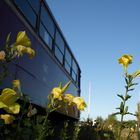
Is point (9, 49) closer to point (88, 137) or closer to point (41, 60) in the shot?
point (41, 60)

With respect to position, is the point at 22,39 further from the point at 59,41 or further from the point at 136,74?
the point at 59,41

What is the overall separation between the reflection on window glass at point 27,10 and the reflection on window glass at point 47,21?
0.82m

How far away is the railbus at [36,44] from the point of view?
6.12 meters

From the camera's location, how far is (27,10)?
283 inches

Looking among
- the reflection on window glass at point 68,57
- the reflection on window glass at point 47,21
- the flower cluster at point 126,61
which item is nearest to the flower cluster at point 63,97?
the flower cluster at point 126,61

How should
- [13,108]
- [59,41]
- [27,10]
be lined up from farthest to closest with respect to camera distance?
[59,41], [27,10], [13,108]

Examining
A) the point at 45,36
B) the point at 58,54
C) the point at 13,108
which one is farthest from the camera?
the point at 58,54

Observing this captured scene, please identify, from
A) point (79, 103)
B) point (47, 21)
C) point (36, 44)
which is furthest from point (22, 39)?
point (47, 21)

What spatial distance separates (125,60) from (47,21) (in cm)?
604

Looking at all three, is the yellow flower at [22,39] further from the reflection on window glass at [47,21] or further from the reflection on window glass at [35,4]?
the reflection on window glass at [47,21]

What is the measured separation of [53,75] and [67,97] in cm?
715

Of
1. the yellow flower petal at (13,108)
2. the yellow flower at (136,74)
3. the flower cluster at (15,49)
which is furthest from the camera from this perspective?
the yellow flower at (136,74)

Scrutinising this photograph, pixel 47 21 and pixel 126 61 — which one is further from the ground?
pixel 47 21

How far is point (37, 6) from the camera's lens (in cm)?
788
